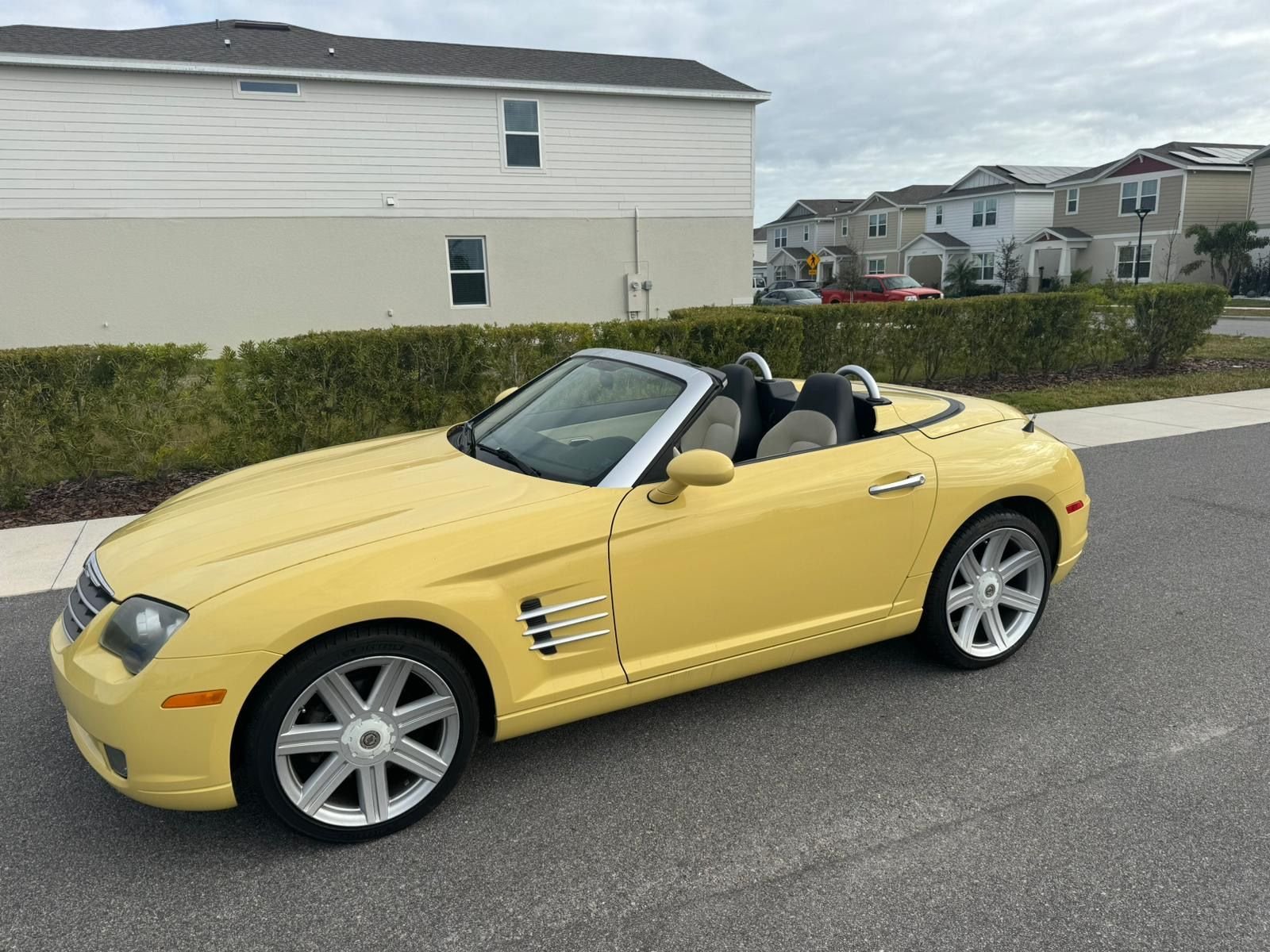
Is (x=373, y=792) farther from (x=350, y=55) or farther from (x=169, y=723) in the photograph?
(x=350, y=55)

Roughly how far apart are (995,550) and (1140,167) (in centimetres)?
4569

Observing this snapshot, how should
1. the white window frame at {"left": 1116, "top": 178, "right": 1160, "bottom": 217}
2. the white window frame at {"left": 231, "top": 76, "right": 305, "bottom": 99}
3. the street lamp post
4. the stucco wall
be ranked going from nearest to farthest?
1. the stucco wall
2. the white window frame at {"left": 231, "top": 76, "right": 305, "bottom": 99}
3. the street lamp post
4. the white window frame at {"left": 1116, "top": 178, "right": 1160, "bottom": 217}

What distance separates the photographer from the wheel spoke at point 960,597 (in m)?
3.71

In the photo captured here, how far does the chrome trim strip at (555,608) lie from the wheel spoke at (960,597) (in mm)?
1645

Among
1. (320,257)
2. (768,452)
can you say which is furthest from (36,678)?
(320,257)

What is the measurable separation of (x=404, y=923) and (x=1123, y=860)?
2083 mm

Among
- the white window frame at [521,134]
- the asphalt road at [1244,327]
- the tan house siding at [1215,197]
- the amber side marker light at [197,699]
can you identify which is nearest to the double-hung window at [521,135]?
the white window frame at [521,134]

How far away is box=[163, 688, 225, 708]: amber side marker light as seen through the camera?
2408 millimetres

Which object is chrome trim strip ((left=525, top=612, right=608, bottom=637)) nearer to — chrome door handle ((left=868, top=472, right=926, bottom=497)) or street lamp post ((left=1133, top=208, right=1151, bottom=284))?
chrome door handle ((left=868, top=472, right=926, bottom=497))

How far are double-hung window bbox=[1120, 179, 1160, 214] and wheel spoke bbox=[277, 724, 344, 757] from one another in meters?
45.6

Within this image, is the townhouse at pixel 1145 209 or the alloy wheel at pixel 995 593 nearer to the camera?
the alloy wheel at pixel 995 593

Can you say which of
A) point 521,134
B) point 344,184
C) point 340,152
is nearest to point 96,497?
point 344,184

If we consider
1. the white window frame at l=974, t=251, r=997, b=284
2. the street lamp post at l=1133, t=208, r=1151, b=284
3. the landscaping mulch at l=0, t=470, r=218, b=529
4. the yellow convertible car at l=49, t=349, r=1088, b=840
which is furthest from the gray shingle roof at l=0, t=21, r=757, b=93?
the white window frame at l=974, t=251, r=997, b=284

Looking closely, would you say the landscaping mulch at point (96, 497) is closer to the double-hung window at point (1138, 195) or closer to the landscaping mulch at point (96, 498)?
the landscaping mulch at point (96, 498)
